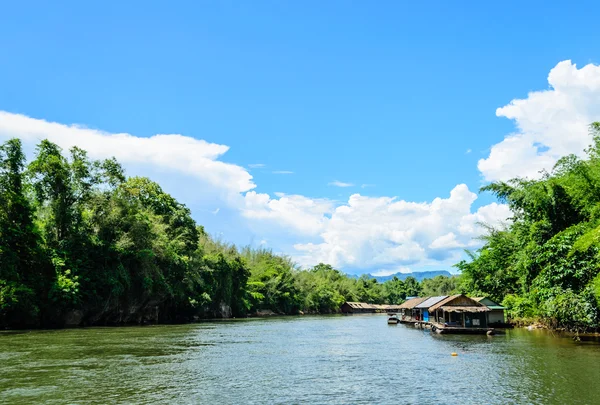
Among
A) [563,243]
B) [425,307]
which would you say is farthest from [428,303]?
[563,243]

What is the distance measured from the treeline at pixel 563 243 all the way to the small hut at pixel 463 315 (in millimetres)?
3562

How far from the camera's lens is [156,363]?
76.2ft

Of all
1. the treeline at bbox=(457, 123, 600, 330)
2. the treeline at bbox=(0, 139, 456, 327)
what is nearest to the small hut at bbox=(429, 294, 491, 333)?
the treeline at bbox=(457, 123, 600, 330)

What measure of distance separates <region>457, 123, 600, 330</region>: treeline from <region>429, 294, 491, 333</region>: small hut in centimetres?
356

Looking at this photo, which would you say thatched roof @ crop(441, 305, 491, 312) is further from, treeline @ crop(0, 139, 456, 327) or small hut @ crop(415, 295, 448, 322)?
treeline @ crop(0, 139, 456, 327)

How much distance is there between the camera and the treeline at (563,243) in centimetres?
3002

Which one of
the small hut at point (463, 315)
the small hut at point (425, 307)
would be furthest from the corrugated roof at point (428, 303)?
the small hut at point (463, 315)

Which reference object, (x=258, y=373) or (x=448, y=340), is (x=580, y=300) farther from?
(x=258, y=373)

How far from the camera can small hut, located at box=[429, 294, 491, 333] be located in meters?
42.9

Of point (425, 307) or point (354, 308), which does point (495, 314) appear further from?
point (354, 308)

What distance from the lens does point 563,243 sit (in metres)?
32.3

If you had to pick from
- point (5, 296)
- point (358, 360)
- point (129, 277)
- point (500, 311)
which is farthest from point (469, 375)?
point (129, 277)

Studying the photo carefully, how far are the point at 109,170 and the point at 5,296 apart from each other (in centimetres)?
1997

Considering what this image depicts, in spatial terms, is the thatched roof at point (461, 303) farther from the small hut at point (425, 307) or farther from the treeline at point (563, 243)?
the small hut at point (425, 307)
